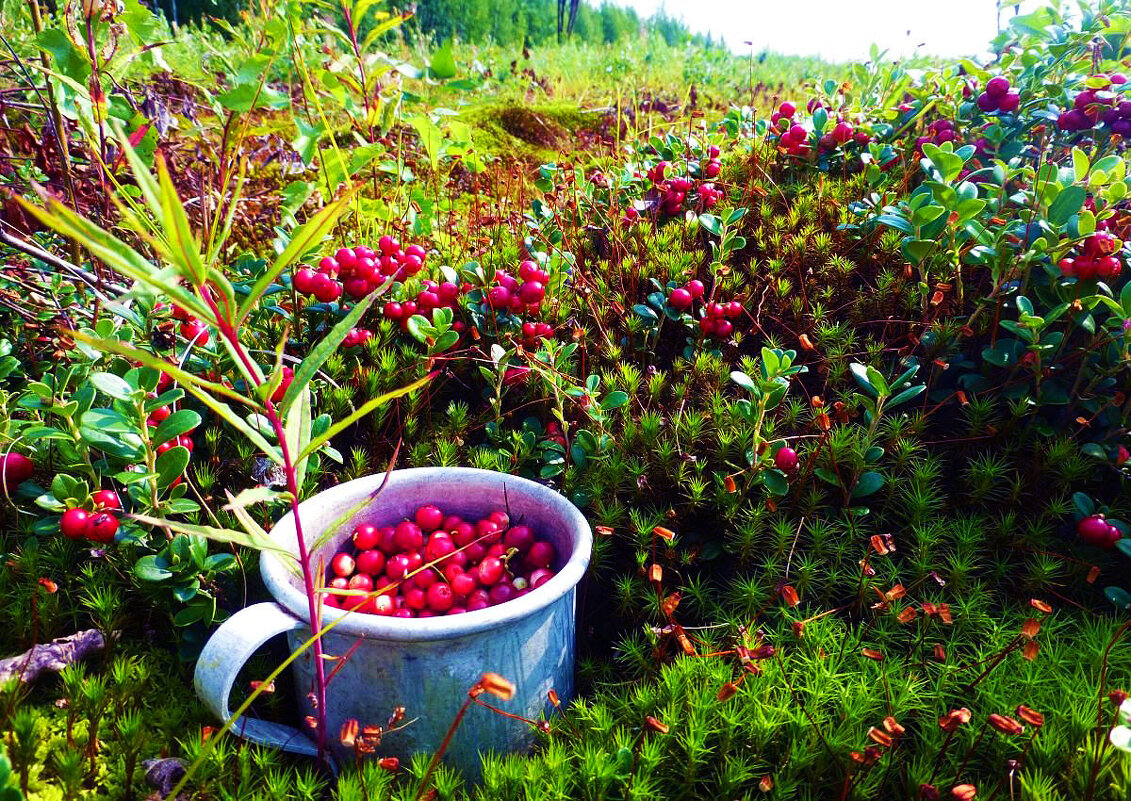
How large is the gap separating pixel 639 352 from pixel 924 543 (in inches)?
42.8

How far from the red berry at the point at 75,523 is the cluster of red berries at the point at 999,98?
3196mm

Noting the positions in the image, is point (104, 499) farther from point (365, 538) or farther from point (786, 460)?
point (786, 460)

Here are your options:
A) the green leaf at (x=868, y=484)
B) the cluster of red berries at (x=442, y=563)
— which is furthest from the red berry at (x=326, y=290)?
the green leaf at (x=868, y=484)

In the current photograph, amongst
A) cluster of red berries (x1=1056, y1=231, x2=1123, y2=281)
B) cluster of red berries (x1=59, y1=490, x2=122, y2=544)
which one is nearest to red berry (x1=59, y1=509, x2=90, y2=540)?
cluster of red berries (x1=59, y1=490, x2=122, y2=544)

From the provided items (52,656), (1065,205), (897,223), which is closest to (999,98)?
(1065,205)

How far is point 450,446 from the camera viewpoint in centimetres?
216

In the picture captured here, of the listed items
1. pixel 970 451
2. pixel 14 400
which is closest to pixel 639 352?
pixel 970 451

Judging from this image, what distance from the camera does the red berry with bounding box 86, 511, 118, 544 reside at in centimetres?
164

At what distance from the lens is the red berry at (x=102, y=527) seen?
1639 mm

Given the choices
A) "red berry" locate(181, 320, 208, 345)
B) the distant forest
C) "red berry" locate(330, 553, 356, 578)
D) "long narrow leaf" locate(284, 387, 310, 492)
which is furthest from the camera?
the distant forest

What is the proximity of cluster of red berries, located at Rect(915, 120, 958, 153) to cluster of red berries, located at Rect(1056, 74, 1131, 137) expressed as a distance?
1.19ft

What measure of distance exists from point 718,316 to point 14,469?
2.01m

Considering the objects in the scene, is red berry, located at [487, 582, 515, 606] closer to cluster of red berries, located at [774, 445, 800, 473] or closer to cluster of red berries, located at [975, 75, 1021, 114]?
cluster of red berries, located at [774, 445, 800, 473]

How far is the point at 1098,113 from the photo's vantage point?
2613mm
